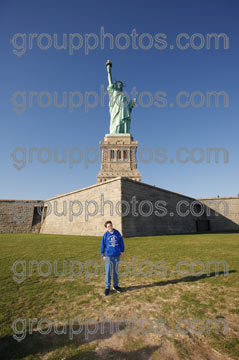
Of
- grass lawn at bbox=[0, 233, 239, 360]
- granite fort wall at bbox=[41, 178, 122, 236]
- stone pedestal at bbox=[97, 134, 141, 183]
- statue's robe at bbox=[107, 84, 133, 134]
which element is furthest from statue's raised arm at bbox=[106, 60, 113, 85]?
grass lawn at bbox=[0, 233, 239, 360]

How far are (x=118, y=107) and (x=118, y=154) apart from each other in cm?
1506

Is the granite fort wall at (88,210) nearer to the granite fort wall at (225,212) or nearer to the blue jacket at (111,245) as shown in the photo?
the blue jacket at (111,245)

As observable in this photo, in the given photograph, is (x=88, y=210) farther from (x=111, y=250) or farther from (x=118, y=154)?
(x=118, y=154)

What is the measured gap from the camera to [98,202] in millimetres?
16984

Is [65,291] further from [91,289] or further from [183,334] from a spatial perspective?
[183,334]

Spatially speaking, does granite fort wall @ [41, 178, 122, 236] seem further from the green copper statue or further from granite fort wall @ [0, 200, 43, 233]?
the green copper statue

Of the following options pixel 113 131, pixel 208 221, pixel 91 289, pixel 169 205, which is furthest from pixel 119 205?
pixel 113 131

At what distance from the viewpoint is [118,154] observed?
4847cm

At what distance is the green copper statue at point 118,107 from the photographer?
5094 cm

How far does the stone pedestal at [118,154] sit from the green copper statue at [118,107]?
11.6 feet

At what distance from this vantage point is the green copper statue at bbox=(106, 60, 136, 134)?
167ft

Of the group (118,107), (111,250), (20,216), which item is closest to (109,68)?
(118,107)

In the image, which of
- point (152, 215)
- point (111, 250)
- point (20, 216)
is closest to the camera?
point (111, 250)

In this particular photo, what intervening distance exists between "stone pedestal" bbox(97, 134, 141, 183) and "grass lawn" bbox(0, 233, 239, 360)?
128 feet
